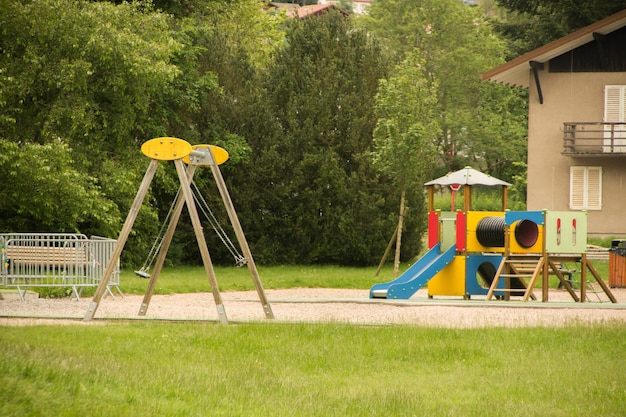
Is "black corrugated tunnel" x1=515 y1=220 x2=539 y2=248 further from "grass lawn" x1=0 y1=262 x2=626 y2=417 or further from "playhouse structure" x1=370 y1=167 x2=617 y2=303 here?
"grass lawn" x1=0 y1=262 x2=626 y2=417

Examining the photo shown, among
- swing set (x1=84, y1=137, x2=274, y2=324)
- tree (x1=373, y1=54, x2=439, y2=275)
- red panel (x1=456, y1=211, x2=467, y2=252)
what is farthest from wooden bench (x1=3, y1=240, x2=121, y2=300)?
tree (x1=373, y1=54, x2=439, y2=275)

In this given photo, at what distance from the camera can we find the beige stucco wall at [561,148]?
4088cm

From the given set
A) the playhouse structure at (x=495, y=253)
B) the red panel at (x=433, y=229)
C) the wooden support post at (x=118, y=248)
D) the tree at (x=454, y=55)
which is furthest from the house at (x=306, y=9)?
the wooden support post at (x=118, y=248)

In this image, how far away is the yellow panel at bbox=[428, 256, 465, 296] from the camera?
21953mm

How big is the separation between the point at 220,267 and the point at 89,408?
26.7 m

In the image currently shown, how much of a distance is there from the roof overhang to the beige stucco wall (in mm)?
890

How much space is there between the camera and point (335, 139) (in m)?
35.1

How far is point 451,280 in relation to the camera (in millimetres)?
22078

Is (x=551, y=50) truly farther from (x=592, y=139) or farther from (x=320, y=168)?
(x=320, y=168)

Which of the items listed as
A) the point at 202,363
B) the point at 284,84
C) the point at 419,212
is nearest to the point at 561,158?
the point at 419,212

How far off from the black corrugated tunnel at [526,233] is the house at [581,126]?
65.5ft

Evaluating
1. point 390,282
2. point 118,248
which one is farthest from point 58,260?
point 390,282

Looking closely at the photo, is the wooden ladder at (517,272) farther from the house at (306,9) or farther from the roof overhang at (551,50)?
the roof overhang at (551,50)

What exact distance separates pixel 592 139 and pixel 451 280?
20.5 m
